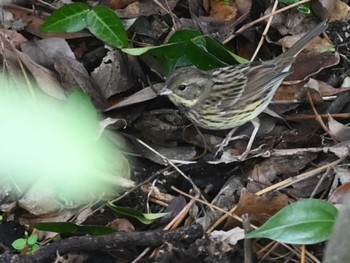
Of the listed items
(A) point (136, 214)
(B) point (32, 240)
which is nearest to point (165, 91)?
(A) point (136, 214)

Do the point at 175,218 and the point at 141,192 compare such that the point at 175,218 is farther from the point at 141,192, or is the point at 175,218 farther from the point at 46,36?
the point at 46,36

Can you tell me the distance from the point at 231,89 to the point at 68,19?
109 cm

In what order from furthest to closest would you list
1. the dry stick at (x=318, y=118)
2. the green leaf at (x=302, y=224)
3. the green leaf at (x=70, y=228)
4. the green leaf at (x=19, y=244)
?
the dry stick at (x=318, y=118), the green leaf at (x=19, y=244), the green leaf at (x=70, y=228), the green leaf at (x=302, y=224)

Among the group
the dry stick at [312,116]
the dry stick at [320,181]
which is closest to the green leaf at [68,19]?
the dry stick at [312,116]

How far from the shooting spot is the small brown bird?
4875 millimetres

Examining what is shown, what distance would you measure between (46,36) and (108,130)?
82cm

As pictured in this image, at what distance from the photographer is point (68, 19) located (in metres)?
4.86

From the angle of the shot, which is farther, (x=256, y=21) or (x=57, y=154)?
(x=256, y=21)

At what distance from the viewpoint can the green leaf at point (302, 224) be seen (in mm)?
3529

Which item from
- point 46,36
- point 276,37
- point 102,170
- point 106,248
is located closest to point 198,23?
point 276,37

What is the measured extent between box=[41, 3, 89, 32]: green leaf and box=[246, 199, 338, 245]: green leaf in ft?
6.32

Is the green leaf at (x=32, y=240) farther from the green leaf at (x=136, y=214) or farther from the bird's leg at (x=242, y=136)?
the bird's leg at (x=242, y=136)

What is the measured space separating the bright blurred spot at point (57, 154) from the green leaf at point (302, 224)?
3.89 feet

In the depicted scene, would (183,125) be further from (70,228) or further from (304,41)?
(70,228)
